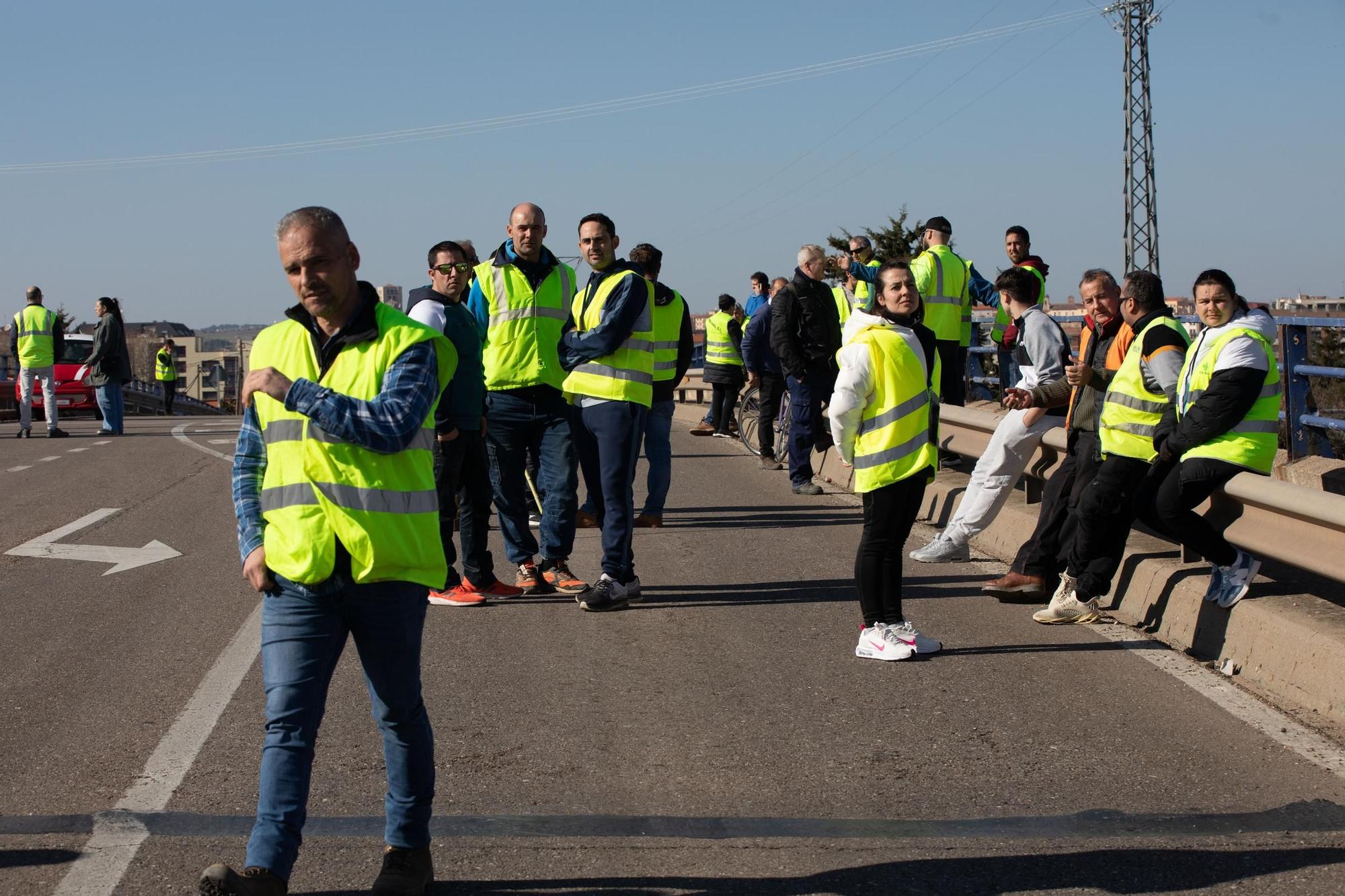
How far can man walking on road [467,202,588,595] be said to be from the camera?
8641 mm

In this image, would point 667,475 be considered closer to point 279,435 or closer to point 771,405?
point 771,405

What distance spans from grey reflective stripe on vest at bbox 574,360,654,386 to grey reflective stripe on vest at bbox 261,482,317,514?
4.34 metres

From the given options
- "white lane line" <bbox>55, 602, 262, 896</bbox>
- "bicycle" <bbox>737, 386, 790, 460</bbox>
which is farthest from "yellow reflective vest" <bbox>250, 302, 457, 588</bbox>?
"bicycle" <bbox>737, 386, 790, 460</bbox>

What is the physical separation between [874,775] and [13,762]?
3.03 metres

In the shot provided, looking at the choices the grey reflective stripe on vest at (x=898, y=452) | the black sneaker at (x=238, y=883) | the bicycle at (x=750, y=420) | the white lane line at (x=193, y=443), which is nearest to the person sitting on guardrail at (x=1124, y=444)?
the grey reflective stripe on vest at (x=898, y=452)

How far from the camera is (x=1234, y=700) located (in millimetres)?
6227

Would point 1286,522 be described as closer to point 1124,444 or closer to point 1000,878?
point 1124,444

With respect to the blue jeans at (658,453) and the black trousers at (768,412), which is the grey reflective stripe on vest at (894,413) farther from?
the black trousers at (768,412)

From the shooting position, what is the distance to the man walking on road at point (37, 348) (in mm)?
21703

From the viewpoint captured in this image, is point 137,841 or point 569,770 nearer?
point 137,841

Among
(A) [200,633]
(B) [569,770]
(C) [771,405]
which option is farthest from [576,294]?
(C) [771,405]

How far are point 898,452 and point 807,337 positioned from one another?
6232 millimetres

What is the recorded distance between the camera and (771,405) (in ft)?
52.6

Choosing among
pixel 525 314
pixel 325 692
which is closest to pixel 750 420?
pixel 525 314
